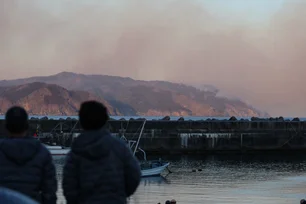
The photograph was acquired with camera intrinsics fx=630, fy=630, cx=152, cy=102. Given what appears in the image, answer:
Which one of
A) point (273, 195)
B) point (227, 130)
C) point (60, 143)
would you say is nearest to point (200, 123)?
point (227, 130)

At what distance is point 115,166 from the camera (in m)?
5.34

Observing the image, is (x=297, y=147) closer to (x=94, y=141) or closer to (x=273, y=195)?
(x=273, y=195)

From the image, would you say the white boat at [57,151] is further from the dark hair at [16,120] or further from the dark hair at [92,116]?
the dark hair at [92,116]

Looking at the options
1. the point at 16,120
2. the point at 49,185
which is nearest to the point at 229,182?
the point at 49,185

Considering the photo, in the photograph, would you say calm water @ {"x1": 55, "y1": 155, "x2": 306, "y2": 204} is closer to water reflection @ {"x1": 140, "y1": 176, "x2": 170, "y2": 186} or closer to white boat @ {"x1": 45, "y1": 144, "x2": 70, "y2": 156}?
water reflection @ {"x1": 140, "y1": 176, "x2": 170, "y2": 186}

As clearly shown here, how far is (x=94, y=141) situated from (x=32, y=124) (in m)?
58.5

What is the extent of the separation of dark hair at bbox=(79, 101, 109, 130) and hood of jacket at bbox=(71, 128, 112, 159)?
0.20ft

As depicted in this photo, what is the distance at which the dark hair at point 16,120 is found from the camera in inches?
216

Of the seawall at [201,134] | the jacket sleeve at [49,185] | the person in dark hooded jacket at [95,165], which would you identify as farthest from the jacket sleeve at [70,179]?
the seawall at [201,134]

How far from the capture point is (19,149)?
5465mm

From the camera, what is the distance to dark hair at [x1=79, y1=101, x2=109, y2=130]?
5.36 m

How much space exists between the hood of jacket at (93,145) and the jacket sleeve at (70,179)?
0.28 ft

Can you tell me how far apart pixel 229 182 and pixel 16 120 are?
36550 mm

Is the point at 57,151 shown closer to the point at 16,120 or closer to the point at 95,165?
the point at 16,120
